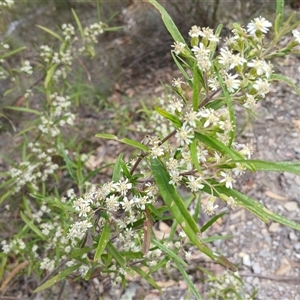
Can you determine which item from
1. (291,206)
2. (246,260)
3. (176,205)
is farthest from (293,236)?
(176,205)

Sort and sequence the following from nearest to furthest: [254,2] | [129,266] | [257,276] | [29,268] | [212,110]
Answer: [212,110] < [129,266] < [29,268] < [257,276] < [254,2]

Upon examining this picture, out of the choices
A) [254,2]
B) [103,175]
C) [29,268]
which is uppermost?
[254,2]

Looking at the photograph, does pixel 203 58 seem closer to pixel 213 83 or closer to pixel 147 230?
pixel 213 83

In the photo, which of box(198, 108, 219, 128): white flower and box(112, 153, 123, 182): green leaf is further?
box(112, 153, 123, 182): green leaf

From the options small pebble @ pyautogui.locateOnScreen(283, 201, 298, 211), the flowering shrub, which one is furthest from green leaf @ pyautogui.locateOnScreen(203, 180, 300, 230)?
small pebble @ pyautogui.locateOnScreen(283, 201, 298, 211)

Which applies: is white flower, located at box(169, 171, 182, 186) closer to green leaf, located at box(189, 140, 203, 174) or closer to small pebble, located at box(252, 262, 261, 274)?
green leaf, located at box(189, 140, 203, 174)

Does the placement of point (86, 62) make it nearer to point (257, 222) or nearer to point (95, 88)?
point (95, 88)

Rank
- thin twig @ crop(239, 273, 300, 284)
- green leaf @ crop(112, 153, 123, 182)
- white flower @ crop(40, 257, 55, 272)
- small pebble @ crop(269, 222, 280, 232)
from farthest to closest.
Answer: small pebble @ crop(269, 222, 280, 232), thin twig @ crop(239, 273, 300, 284), white flower @ crop(40, 257, 55, 272), green leaf @ crop(112, 153, 123, 182)

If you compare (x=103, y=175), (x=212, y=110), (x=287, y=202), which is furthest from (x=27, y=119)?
(x=212, y=110)

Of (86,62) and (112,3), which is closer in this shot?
(86,62)

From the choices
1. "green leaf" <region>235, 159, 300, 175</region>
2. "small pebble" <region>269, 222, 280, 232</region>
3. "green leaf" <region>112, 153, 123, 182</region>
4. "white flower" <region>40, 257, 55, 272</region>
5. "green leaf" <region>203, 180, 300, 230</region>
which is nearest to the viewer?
"green leaf" <region>235, 159, 300, 175</region>
